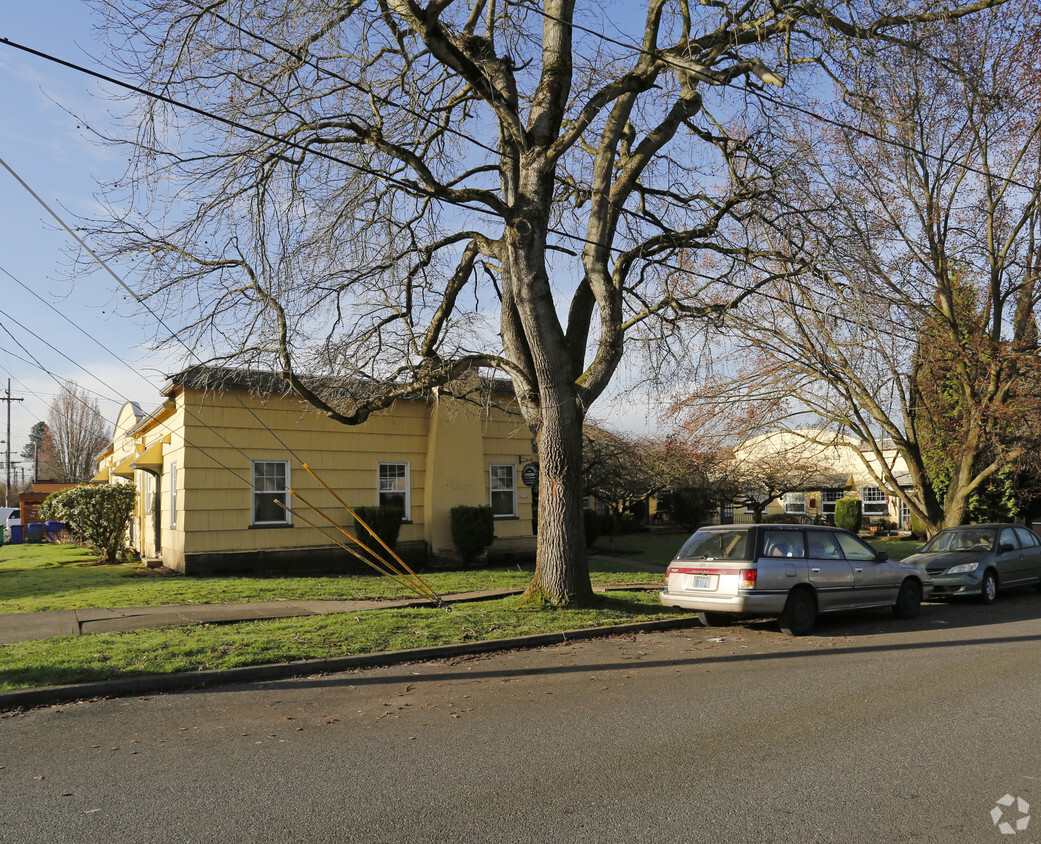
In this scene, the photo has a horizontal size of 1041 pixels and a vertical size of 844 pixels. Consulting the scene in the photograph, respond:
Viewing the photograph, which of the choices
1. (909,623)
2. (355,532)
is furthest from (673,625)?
(355,532)

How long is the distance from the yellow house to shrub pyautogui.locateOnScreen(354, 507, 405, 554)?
1.85 feet

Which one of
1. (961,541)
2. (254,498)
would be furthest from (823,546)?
(254,498)

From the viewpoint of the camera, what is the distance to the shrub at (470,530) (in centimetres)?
2072

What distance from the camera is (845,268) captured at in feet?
38.3

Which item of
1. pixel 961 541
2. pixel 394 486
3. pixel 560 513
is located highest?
pixel 394 486

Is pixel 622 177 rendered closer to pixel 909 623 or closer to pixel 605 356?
pixel 605 356

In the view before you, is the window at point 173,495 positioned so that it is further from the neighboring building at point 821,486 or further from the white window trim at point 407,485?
the neighboring building at point 821,486

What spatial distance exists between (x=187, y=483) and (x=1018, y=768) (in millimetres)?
16457

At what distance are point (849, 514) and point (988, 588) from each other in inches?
958

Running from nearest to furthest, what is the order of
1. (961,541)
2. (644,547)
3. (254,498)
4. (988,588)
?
(988,588) < (961,541) < (254,498) < (644,547)

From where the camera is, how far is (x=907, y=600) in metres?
13.4

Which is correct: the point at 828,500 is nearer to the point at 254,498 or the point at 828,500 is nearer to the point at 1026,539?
the point at 1026,539

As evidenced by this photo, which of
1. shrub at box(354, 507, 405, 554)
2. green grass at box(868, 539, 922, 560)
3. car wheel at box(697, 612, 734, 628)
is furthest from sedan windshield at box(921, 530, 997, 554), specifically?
shrub at box(354, 507, 405, 554)

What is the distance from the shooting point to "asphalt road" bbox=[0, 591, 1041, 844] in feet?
15.4
